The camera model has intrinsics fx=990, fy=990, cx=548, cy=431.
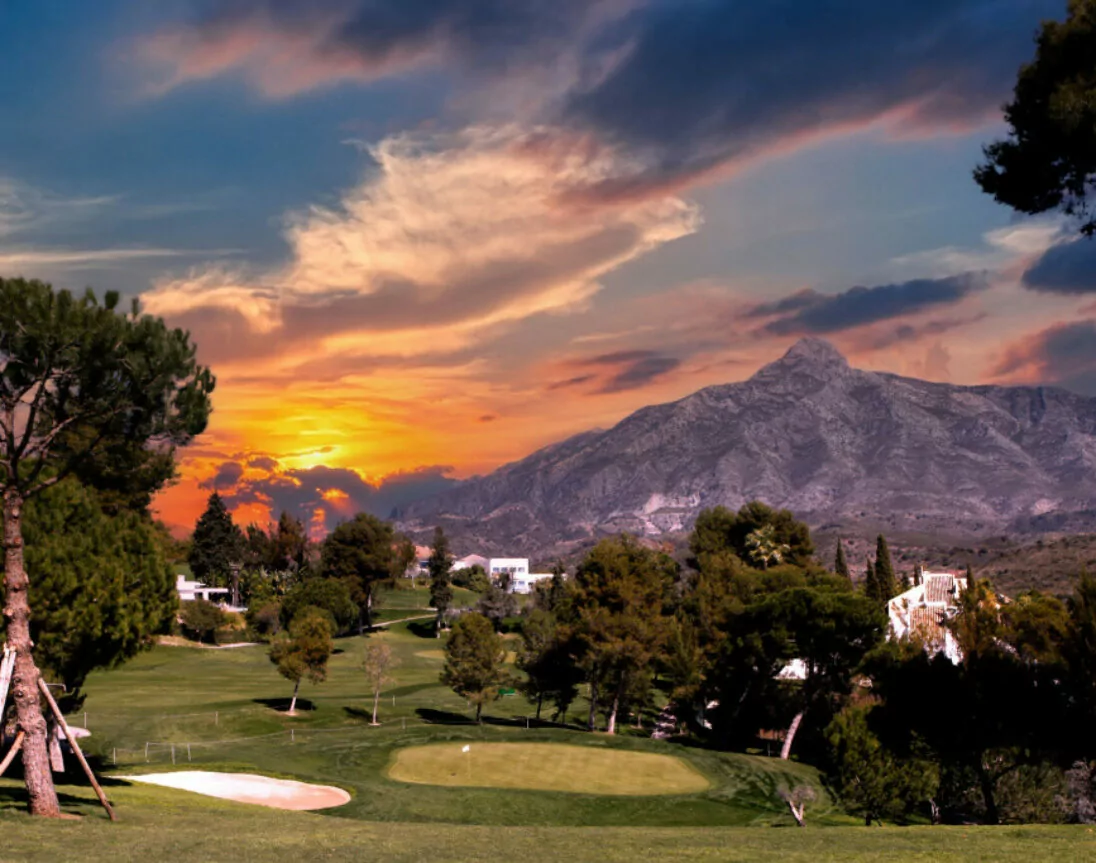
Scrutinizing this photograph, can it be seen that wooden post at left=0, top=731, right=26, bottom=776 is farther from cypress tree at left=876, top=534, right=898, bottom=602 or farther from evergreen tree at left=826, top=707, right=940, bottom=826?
cypress tree at left=876, top=534, right=898, bottom=602

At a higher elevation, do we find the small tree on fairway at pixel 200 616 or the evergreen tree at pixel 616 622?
the evergreen tree at pixel 616 622

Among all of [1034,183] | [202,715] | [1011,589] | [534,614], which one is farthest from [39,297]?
[1011,589]

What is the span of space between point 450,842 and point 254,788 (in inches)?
957

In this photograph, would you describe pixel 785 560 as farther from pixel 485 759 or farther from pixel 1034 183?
pixel 1034 183

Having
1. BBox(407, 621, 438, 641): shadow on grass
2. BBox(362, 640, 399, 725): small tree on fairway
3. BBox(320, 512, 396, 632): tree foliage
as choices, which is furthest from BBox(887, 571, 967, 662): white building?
BBox(320, 512, 396, 632): tree foliage

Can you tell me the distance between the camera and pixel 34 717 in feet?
73.0

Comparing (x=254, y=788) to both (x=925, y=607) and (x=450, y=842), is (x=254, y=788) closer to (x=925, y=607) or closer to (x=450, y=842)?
(x=450, y=842)

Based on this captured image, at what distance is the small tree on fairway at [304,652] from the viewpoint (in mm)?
73250

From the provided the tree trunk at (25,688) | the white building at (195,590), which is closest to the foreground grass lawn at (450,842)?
the tree trunk at (25,688)

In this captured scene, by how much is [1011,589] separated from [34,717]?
184m

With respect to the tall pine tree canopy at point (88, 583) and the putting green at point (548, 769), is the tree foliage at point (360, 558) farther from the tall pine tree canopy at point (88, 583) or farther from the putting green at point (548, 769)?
the tall pine tree canopy at point (88, 583)

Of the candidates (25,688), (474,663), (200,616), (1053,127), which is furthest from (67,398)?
(200,616)

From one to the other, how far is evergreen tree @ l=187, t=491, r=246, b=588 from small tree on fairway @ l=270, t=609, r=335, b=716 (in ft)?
307

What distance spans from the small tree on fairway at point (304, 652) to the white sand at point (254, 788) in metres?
26.5
